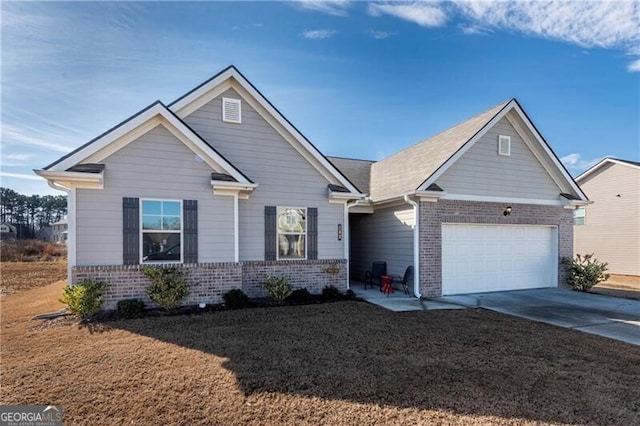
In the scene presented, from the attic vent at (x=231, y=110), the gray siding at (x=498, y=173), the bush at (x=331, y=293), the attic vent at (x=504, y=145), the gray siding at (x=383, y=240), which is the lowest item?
the bush at (x=331, y=293)

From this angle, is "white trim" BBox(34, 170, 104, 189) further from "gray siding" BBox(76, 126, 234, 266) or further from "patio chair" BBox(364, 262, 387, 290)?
"patio chair" BBox(364, 262, 387, 290)

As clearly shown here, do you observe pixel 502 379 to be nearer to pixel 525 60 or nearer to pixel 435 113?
pixel 525 60

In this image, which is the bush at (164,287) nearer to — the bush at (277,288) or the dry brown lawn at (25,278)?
the bush at (277,288)

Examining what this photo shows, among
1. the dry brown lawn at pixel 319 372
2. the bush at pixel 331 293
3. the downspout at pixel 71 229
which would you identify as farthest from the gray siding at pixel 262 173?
the downspout at pixel 71 229

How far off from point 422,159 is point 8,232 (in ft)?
194

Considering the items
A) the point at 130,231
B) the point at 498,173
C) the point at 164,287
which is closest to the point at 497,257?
the point at 498,173

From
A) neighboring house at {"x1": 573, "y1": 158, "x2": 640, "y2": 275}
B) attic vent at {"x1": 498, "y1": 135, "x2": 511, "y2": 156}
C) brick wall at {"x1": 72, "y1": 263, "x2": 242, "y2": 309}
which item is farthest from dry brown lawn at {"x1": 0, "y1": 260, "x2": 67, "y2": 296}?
neighboring house at {"x1": 573, "y1": 158, "x2": 640, "y2": 275}

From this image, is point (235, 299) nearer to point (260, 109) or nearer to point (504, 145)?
point (260, 109)

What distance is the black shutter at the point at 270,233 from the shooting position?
33.6 ft

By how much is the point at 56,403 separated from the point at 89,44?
29.4 feet

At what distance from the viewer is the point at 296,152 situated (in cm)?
1085

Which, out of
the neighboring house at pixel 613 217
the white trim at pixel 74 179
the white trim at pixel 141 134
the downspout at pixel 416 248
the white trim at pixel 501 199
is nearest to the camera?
the white trim at pixel 74 179

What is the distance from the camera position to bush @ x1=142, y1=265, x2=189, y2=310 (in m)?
8.41

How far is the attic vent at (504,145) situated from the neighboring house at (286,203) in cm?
7
